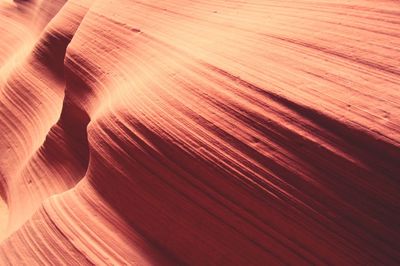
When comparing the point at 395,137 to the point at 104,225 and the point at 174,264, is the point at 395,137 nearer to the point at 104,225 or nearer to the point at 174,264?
the point at 174,264

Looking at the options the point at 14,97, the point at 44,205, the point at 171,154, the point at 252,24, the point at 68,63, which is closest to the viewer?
the point at 171,154

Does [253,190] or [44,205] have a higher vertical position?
[253,190]

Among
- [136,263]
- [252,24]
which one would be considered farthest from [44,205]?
[252,24]

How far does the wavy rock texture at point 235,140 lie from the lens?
104 cm

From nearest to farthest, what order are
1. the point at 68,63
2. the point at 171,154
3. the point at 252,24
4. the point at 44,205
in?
1. the point at 171,154
2. the point at 252,24
3. the point at 44,205
4. the point at 68,63

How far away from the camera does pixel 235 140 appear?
1.22 meters

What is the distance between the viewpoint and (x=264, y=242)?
1.16 meters

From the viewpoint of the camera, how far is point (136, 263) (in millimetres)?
1412

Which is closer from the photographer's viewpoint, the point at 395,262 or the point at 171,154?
the point at 395,262

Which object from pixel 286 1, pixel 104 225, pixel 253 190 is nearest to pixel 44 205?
pixel 104 225

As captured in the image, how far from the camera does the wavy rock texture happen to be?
3.40 ft

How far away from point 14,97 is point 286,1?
Result: 215 centimetres

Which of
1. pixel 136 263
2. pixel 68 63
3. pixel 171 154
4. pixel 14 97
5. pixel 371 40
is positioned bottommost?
pixel 136 263

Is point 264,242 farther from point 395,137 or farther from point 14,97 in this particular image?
point 14,97
